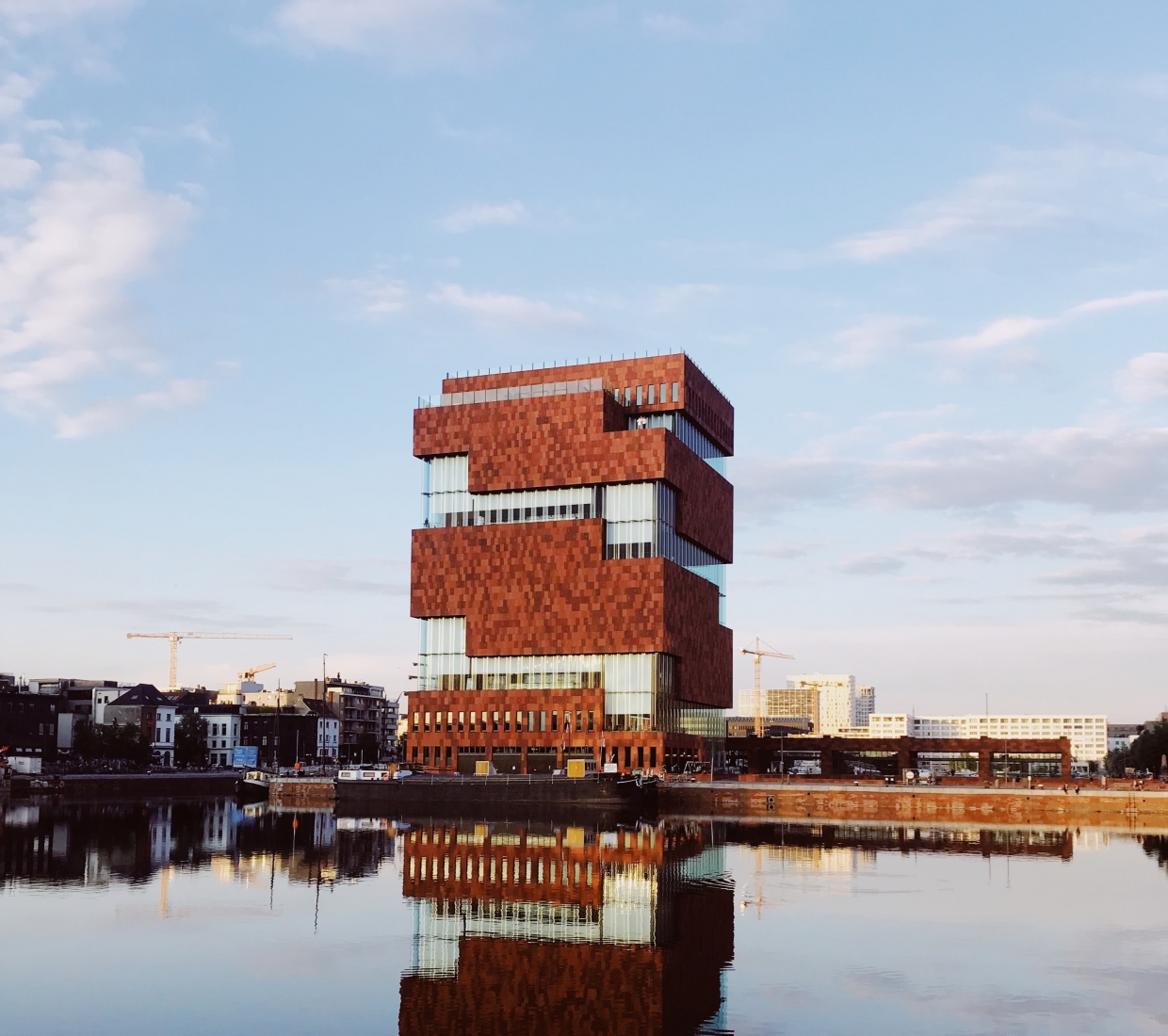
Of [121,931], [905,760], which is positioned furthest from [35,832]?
[905,760]

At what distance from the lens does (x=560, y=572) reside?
168 metres

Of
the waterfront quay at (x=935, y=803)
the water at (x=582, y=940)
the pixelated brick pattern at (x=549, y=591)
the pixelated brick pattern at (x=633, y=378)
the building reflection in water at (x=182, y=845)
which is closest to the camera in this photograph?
the water at (x=582, y=940)

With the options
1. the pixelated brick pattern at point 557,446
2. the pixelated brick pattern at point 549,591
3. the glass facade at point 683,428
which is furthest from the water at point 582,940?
the glass facade at point 683,428

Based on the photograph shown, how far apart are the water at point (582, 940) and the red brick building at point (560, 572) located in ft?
261

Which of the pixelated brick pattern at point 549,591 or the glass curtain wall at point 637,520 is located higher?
the glass curtain wall at point 637,520

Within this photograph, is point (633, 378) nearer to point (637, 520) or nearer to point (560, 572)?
point (637, 520)

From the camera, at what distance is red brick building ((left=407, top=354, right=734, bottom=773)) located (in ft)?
547

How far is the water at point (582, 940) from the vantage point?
36.4 meters

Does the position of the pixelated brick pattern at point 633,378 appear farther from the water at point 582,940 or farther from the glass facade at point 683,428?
the water at point 582,940

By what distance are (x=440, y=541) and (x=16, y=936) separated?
127 m

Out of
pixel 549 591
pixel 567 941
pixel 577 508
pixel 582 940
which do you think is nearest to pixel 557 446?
pixel 577 508

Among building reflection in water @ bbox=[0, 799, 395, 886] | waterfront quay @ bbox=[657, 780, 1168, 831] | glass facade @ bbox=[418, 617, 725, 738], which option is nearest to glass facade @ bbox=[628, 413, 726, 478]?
glass facade @ bbox=[418, 617, 725, 738]

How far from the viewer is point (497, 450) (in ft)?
568

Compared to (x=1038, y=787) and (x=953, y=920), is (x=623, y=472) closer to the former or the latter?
(x=1038, y=787)
